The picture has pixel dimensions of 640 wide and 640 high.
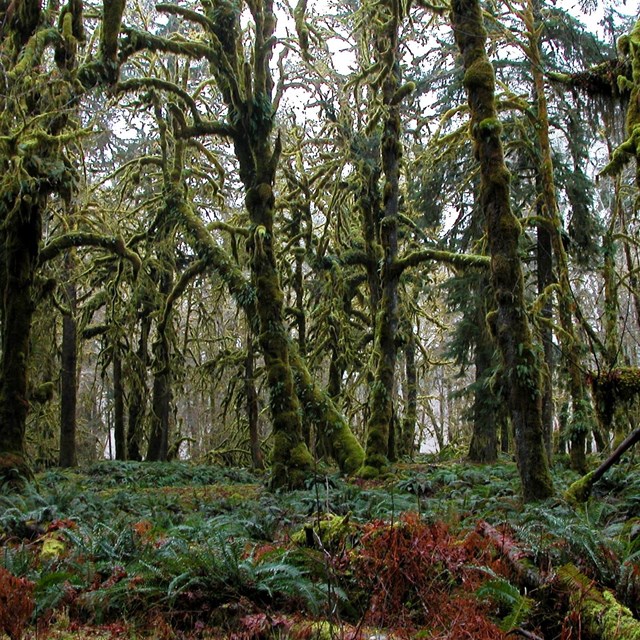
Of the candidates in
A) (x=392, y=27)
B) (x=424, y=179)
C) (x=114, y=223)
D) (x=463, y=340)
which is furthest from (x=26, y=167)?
(x=463, y=340)

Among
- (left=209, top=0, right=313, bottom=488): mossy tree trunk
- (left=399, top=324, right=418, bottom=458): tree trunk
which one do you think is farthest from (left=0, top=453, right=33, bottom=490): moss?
(left=399, top=324, right=418, bottom=458): tree trunk

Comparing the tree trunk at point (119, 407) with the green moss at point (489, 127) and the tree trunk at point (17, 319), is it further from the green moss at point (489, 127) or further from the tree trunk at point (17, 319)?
the green moss at point (489, 127)

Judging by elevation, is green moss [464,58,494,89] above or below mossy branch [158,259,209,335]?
above

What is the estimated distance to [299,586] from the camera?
3.35 meters

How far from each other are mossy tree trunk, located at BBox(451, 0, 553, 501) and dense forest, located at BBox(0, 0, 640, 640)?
0.03 metres

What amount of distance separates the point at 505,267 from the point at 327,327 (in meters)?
7.54

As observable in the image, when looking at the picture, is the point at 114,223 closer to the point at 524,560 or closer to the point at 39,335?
the point at 39,335

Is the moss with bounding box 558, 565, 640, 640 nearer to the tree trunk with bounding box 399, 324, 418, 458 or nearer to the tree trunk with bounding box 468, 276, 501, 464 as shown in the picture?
the tree trunk with bounding box 468, 276, 501, 464

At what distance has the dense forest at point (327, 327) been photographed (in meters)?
3.50

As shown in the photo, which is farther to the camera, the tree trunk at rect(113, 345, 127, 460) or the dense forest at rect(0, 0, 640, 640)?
the tree trunk at rect(113, 345, 127, 460)

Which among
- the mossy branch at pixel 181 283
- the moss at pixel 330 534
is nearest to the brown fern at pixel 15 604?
the moss at pixel 330 534

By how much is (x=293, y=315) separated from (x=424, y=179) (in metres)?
4.81

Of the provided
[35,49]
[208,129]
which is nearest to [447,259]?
[208,129]

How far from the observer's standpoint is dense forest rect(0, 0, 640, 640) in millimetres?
3502
